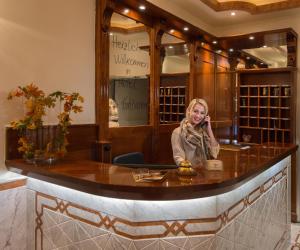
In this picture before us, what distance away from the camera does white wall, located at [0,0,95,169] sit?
2.22 meters

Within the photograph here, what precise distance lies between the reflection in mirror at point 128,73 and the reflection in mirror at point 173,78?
30 centimetres

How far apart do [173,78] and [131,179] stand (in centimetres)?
247

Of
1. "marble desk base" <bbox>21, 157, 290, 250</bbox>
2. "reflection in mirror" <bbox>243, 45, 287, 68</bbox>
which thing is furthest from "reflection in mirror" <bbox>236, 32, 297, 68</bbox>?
"marble desk base" <bbox>21, 157, 290, 250</bbox>

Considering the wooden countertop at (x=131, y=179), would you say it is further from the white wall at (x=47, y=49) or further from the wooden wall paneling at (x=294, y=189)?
the wooden wall paneling at (x=294, y=189)

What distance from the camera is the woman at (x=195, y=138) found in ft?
8.32

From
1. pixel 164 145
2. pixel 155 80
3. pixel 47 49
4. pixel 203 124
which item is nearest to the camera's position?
pixel 47 49

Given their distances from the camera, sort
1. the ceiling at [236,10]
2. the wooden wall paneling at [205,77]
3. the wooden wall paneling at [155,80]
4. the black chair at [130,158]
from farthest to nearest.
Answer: the wooden wall paneling at [205,77] → the ceiling at [236,10] → the wooden wall paneling at [155,80] → the black chair at [130,158]

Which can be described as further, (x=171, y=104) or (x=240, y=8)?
(x=240, y=8)

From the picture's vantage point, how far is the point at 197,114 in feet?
8.33

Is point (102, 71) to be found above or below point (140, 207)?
above

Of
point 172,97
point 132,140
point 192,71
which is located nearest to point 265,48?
point 192,71

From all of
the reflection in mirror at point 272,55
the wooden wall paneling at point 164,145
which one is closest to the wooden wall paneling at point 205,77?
the wooden wall paneling at point 164,145

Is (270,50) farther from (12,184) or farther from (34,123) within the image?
(12,184)

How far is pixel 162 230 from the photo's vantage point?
1729mm
